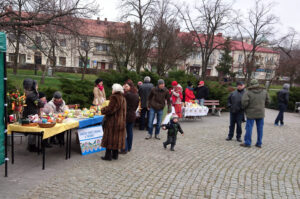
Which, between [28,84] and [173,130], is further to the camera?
[173,130]

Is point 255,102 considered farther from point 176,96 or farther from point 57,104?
point 57,104

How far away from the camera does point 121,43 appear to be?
2216cm

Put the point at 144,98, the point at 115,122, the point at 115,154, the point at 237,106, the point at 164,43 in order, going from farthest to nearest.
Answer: the point at 164,43
the point at 144,98
the point at 237,106
the point at 115,154
the point at 115,122

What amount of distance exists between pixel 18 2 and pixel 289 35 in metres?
37.3

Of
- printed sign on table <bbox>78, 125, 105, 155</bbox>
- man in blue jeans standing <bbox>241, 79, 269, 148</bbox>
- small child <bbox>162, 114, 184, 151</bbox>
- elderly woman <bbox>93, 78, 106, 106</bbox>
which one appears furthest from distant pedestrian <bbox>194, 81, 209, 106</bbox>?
printed sign on table <bbox>78, 125, 105, 155</bbox>

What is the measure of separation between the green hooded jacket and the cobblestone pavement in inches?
41.1

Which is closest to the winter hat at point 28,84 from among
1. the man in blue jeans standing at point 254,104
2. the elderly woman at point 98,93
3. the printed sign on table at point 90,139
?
the printed sign on table at point 90,139

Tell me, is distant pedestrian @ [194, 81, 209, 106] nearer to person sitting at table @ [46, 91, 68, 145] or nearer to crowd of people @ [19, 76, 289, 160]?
crowd of people @ [19, 76, 289, 160]

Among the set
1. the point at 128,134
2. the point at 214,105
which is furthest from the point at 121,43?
the point at 128,134

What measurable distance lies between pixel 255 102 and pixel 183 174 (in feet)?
11.6

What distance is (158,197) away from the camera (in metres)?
4.09

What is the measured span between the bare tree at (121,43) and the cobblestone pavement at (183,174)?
528 inches

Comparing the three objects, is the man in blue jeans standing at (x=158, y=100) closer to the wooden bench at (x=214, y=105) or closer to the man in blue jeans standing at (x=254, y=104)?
the man in blue jeans standing at (x=254, y=104)

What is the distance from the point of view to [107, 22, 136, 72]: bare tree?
1980 centimetres
